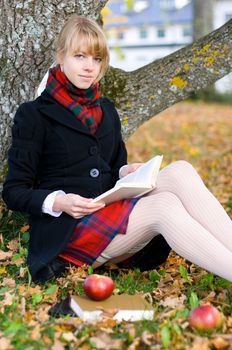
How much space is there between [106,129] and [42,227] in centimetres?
64

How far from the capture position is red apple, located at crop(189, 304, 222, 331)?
2.88 metres

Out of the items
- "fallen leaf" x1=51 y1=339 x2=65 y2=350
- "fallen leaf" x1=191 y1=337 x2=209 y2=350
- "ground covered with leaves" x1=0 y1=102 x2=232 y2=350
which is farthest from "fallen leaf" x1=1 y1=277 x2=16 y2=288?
"fallen leaf" x1=191 y1=337 x2=209 y2=350

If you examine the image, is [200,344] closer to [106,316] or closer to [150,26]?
[106,316]

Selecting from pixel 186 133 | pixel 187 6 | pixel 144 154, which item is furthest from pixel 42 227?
pixel 187 6

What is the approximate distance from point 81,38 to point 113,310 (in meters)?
1.34

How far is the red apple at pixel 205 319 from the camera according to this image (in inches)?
113

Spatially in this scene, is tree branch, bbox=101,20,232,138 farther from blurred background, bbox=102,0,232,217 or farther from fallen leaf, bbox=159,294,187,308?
fallen leaf, bbox=159,294,187,308

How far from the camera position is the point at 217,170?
8016mm

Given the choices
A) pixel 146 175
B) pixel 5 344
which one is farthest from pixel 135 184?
pixel 5 344

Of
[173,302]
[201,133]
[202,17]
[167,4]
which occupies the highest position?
[173,302]

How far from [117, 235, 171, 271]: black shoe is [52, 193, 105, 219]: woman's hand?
0.46m

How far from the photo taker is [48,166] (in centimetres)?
363

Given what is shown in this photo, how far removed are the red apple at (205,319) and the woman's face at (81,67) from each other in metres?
1.30

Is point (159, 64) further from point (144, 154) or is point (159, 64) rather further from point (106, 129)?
point (144, 154)
